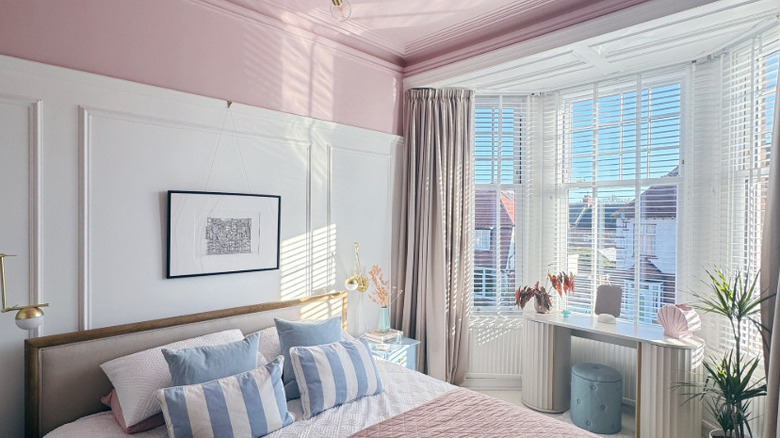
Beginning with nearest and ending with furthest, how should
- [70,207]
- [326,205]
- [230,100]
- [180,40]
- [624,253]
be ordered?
[70,207]
[180,40]
[230,100]
[326,205]
[624,253]

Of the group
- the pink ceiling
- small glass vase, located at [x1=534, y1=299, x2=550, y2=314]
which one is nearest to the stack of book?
small glass vase, located at [x1=534, y1=299, x2=550, y2=314]

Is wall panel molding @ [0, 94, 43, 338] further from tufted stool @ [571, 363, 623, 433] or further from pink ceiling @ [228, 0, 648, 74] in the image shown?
tufted stool @ [571, 363, 623, 433]

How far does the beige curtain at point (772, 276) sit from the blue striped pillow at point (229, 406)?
2.36m

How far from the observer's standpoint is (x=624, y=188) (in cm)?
352

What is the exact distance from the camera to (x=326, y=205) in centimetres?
323

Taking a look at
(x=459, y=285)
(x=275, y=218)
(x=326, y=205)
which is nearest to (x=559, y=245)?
(x=459, y=285)

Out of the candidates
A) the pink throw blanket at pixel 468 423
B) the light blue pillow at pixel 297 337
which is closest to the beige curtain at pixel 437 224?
the light blue pillow at pixel 297 337

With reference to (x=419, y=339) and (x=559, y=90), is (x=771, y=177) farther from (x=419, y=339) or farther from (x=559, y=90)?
(x=419, y=339)

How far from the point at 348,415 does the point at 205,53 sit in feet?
7.07

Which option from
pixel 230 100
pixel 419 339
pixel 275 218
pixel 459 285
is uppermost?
pixel 230 100

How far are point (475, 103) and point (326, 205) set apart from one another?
5.60 feet

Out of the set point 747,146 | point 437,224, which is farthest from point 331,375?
point 747,146

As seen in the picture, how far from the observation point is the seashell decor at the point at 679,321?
2.88m

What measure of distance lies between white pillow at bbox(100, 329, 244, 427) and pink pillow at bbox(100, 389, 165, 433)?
0.8 inches
